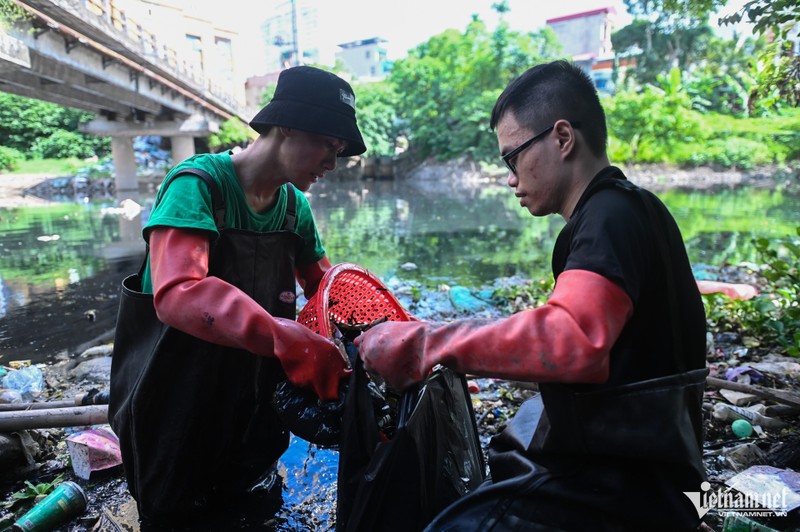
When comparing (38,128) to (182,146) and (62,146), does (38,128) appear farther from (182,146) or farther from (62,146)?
(182,146)

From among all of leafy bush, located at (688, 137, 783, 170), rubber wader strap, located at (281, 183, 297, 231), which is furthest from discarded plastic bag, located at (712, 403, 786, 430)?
leafy bush, located at (688, 137, 783, 170)

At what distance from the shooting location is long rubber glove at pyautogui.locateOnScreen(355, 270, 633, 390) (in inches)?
48.0

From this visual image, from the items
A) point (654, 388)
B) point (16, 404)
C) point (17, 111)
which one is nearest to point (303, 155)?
point (654, 388)

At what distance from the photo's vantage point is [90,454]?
2.51m

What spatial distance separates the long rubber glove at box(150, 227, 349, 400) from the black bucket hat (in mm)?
626

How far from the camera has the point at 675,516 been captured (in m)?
1.34

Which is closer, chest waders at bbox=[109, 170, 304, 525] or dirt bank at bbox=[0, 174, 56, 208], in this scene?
chest waders at bbox=[109, 170, 304, 525]

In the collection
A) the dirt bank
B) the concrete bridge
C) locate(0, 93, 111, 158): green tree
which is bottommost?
the dirt bank

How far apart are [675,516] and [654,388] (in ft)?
1.13

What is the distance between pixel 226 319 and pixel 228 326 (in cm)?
2

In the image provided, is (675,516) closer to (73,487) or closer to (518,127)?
(518,127)

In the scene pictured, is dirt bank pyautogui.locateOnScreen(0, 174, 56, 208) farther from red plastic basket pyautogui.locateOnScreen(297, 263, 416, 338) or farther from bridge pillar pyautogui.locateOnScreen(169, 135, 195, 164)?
red plastic basket pyautogui.locateOnScreen(297, 263, 416, 338)

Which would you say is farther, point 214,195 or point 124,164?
point 124,164

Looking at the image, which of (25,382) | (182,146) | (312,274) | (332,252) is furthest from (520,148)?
(182,146)
